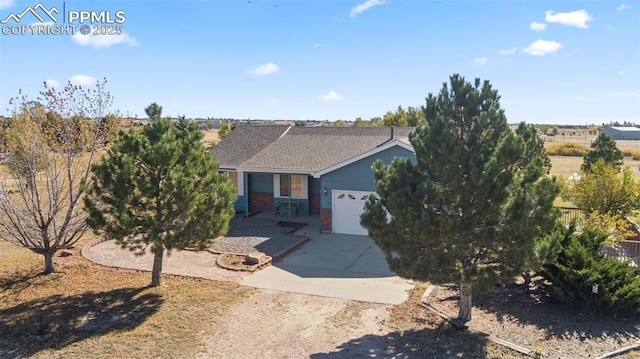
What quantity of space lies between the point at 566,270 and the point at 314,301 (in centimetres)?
594

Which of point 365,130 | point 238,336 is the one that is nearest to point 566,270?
point 238,336

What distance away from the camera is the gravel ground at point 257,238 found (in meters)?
16.0

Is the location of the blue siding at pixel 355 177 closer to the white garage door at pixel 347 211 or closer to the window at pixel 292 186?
the white garage door at pixel 347 211

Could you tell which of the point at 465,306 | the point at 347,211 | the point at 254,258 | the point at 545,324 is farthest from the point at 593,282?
the point at 347,211

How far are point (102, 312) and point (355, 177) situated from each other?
405 inches

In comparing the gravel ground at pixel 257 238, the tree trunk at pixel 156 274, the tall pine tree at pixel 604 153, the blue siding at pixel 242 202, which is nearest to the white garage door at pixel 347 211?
the gravel ground at pixel 257 238

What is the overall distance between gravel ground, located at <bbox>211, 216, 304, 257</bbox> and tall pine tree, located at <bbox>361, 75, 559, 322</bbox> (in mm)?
7372

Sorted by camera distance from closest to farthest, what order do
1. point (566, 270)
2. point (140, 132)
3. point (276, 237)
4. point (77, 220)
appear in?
point (566, 270)
point (140, 132)
point (77, 220)
point (276, 237)

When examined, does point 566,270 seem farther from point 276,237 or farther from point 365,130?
point 365,130

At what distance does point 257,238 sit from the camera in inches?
690

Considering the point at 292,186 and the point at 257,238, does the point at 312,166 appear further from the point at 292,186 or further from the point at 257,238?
the point at 257,238

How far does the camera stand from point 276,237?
17.5 m

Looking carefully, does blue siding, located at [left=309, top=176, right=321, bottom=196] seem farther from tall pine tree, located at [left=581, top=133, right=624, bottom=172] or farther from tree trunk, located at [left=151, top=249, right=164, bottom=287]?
tall pine tree, located at [left=581, top=133, right=624, bottom=172]

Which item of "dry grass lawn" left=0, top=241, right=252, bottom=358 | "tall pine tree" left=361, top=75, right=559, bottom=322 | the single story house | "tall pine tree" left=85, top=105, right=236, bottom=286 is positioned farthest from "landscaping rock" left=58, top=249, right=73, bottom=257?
"tall pine tree" left=361, top=75, right=559, bottom=322
